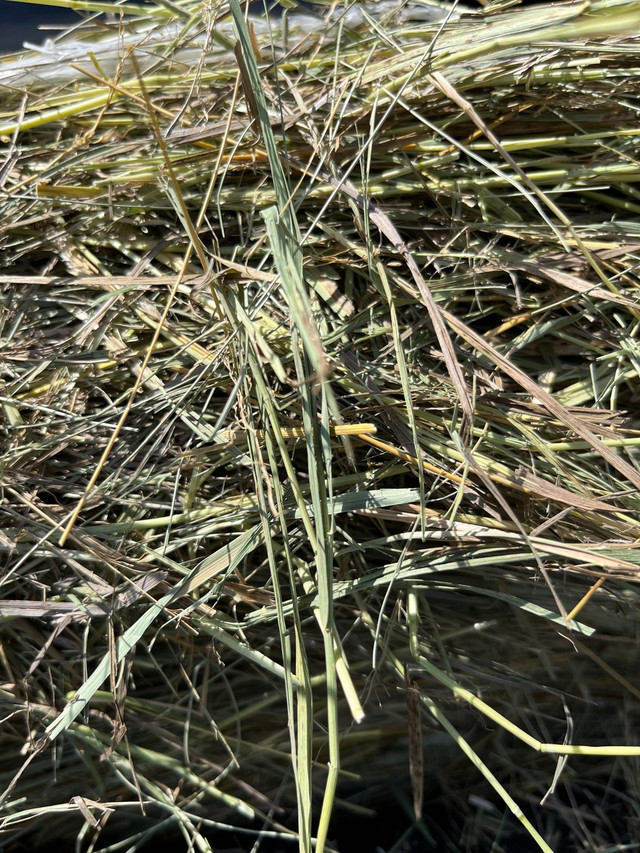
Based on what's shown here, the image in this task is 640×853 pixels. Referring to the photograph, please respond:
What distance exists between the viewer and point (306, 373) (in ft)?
1.77

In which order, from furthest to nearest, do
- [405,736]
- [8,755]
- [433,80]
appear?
[405,736]
[8,755]
[433,80]

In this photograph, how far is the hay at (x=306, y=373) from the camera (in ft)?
1.87

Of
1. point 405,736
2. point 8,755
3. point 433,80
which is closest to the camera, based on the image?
point 433,80

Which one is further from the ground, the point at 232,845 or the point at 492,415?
the point at 492,415

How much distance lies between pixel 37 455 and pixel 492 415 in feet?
1.21

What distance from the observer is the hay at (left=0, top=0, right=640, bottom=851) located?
1.87 ft

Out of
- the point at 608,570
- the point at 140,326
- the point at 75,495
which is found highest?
the point at 140,326

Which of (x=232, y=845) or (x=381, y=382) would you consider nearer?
(x=381, y=382)

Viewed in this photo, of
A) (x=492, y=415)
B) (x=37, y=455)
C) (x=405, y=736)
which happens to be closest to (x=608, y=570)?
(x=492, y=415)

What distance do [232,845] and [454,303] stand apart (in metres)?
0.62

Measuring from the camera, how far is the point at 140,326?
2.02 feet

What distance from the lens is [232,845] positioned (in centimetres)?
81

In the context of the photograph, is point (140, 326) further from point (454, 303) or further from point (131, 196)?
point (454, 303)

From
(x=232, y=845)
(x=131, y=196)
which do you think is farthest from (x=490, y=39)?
(x=232, y=845)
